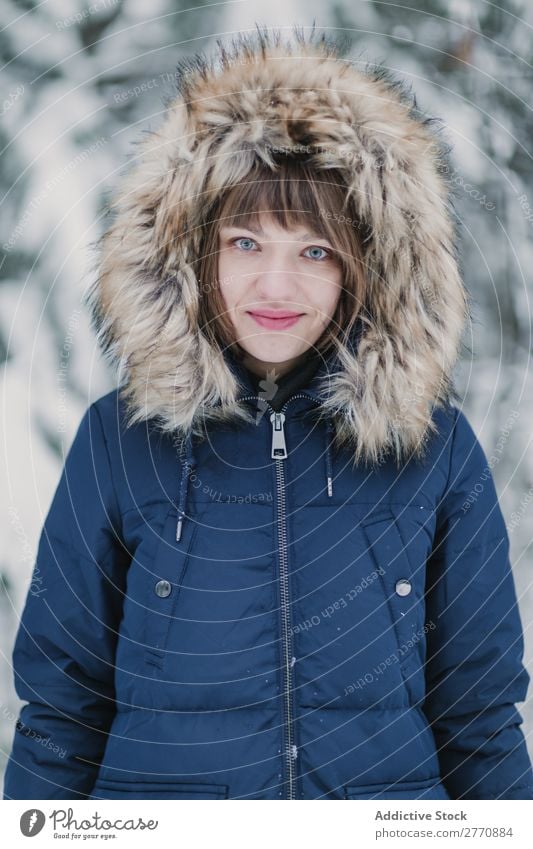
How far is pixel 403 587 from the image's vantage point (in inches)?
41.9

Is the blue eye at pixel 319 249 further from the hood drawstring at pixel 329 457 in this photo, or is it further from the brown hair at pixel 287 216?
the hood drawstring at pixel 329 457

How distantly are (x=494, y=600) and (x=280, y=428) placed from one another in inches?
13.9

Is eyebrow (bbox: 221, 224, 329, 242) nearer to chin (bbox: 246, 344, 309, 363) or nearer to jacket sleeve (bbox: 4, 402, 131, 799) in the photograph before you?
chin (bbox: 246, 344, 309, 363)

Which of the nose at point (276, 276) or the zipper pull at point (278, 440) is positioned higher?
the nose at point (276, 276)

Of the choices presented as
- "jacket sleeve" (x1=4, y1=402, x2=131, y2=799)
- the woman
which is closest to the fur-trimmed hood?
the woman

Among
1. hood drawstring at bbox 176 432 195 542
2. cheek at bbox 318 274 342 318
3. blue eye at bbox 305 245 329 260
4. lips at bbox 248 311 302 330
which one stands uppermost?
blue eye at bbox 305 245 329 260

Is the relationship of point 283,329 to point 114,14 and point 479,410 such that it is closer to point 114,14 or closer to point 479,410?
point 479,410

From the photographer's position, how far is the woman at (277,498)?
40.4 inches

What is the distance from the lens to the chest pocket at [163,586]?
41.0 inches

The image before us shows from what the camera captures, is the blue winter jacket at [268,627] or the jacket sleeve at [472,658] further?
the jacket sleeve at [472,658]

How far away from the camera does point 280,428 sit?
43.3 inches

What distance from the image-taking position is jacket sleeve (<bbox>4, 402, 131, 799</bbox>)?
1.12 metres

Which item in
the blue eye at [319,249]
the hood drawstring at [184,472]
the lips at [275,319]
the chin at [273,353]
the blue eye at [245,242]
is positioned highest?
the blue eye at [245,242]

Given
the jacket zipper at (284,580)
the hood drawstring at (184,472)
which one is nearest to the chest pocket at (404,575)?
the jacket zipper at (284,580)
